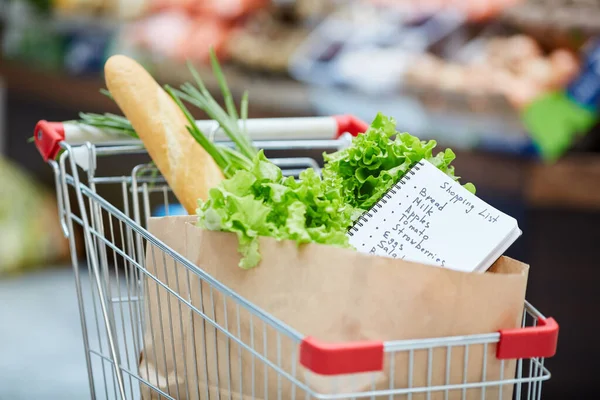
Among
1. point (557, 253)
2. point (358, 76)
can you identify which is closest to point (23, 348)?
point (358, 76)

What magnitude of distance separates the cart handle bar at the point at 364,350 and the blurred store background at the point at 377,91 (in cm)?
187

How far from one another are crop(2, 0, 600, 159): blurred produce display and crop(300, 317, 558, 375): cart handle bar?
192 centimetres

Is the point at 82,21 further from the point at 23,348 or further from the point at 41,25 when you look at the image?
the point at 23,348

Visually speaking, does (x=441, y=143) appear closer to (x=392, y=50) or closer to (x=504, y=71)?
(x=504, y=71)

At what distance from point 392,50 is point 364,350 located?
2.78 metres

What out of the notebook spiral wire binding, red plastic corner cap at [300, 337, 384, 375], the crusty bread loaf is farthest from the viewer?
the crusty bread loaf

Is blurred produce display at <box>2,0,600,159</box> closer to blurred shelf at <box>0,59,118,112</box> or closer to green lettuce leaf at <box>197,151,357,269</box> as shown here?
blurred shelf at <box>0,59,118,112</box>

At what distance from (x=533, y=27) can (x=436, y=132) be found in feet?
2.24

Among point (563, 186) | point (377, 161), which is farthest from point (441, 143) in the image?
point (377, 161)

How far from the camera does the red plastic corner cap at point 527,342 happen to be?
0.99 m

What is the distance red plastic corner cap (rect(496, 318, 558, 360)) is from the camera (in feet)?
3.26

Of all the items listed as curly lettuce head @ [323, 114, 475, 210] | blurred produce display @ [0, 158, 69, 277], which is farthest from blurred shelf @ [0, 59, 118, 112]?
curly lettuce head @ [323, 114, 475, 210]

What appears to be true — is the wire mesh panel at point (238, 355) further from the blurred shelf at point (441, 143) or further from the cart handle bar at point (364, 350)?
the blurred shelf at point (441, 143)

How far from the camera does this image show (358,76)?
3453 millimetres
